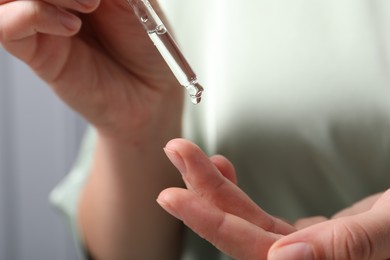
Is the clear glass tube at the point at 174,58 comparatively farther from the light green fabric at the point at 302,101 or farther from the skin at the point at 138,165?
the light green fabric at the point at 302,101

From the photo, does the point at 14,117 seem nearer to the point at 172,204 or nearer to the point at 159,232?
the point at 159,232

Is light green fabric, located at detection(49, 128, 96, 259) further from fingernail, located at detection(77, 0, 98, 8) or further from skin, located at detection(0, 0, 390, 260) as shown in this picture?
fingernail, located at detection(77, 0, 98, 8)

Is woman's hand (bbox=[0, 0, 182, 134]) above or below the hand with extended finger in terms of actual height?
above

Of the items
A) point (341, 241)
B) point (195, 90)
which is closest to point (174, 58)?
point (195, 90)

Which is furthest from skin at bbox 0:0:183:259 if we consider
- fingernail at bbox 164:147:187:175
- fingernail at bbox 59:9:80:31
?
fingernail at bbox 164:147:187:175

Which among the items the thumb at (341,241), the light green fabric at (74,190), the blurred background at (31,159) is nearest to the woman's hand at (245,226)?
the thumb at (341,241)

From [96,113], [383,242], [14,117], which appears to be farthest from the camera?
[14,117]

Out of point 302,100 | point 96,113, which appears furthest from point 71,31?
point 302,100
